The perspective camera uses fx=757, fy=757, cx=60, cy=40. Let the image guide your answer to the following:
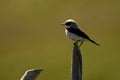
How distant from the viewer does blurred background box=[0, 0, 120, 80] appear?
38.4 feet

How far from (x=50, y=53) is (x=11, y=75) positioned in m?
1.78

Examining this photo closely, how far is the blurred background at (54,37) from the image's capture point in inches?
461

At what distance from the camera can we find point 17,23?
14742mm

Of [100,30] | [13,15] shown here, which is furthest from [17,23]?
[100,30]

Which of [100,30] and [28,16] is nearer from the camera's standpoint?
[100,30]

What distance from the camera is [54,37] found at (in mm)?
13594

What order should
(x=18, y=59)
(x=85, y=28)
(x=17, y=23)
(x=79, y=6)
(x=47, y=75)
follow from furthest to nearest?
(x=79, y=6)
(x=17, y=23)
(x=85, y=28)
(x=18, y=59)
(x=47, y=75)

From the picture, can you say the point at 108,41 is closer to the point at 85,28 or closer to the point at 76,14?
the point at 85,28

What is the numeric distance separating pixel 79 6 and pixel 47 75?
4590 mm

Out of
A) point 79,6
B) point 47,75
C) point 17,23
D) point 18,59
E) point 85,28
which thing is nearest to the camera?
point 47,75

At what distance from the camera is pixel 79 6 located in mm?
15750

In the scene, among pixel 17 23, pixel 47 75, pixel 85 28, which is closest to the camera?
pixel 47 75

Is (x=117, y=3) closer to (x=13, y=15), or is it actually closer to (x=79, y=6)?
(x=79, y=6)

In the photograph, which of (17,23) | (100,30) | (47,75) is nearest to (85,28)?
(100,30)
